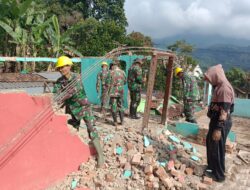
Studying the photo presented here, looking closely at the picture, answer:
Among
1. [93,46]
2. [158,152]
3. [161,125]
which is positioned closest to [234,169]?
[158,152]

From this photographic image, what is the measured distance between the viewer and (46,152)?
480 cm

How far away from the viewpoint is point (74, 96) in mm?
5098

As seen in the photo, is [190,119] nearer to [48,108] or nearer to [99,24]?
[48,108]

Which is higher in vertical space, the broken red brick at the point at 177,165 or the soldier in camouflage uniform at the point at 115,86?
the soldier in camouflage uniform at the point at 115,86

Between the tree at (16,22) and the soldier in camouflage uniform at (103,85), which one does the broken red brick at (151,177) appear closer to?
the soldier in camouflage uniform at (103,85)

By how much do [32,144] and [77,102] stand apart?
93cm

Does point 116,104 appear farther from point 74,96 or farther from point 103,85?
point 74,96

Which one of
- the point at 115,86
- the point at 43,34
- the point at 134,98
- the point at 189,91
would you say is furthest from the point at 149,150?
the point at 43,34

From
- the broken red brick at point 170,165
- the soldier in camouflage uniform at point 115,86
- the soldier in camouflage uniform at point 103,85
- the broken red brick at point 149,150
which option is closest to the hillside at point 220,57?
the soldier in camouflage uniform at point 103,85

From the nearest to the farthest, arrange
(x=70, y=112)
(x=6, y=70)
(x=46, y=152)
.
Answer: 1. (x=46, y=152)
2. (x=70, y=112)
3. (x=6, y=70)

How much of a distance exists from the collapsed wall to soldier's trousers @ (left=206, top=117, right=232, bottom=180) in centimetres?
212

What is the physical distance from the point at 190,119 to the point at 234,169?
8.98 ft

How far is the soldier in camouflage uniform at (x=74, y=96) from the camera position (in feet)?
16.2

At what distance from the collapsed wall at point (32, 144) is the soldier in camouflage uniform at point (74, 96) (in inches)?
11.0
